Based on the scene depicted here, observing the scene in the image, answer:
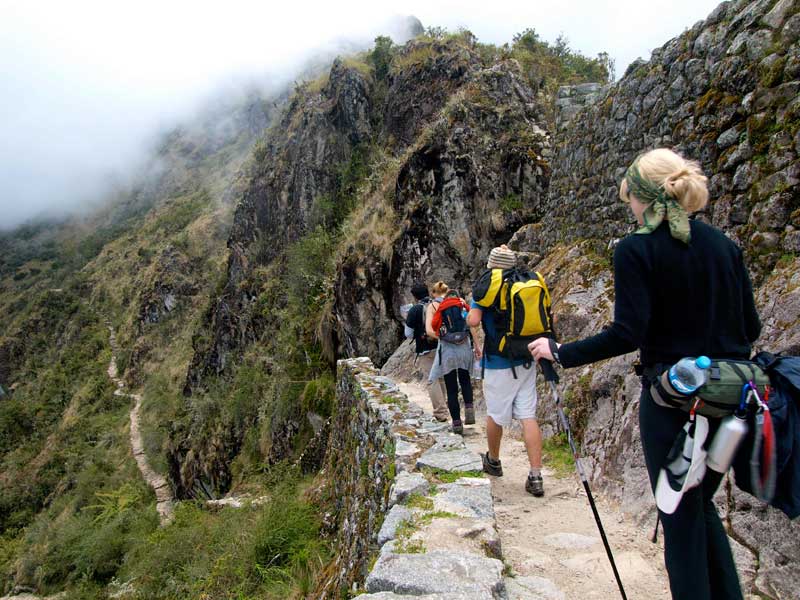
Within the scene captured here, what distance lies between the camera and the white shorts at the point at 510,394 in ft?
13.6

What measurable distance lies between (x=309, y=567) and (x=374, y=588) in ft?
12.4

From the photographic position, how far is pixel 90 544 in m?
15.7

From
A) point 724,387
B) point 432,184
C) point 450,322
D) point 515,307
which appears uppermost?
point 432,184

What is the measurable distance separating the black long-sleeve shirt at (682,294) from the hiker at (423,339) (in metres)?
4.47

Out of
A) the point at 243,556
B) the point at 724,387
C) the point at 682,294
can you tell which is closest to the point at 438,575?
the point at 724,387

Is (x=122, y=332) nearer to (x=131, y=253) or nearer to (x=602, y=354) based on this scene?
(x=131, y=253)

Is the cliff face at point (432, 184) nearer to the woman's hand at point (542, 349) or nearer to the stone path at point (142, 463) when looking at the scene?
the stone path at point (142, 463)

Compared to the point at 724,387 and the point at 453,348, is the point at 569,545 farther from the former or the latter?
the point at 453,348

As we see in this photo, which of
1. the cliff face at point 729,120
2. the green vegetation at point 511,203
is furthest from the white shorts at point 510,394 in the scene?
the green vegetation at point 511,203

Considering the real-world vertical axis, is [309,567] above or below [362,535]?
below

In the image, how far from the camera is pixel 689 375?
72.7 inches

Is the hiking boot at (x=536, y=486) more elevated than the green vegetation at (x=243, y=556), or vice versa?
the hiking boot at (x=536, y=486)

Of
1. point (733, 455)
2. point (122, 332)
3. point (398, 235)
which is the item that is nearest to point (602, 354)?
point (733, 455)

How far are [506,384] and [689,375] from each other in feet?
7.73
